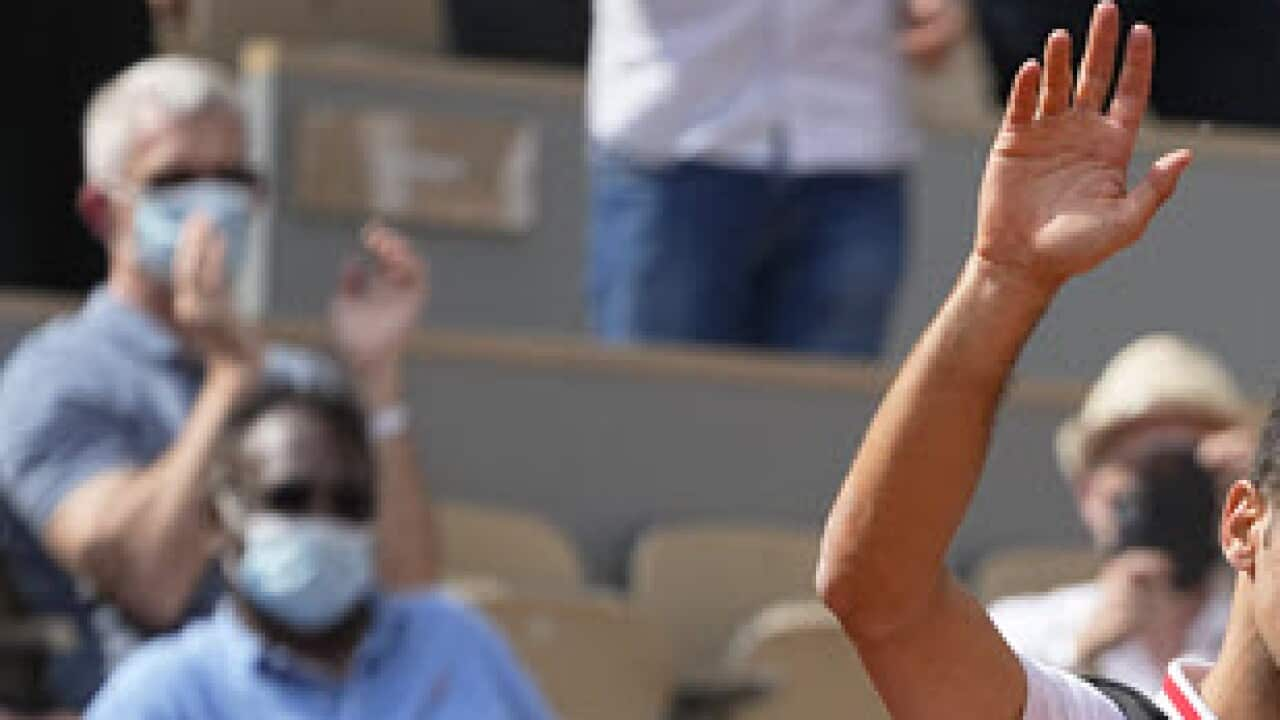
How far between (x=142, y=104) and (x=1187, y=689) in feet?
11.8

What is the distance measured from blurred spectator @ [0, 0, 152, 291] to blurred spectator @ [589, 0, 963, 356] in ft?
3.68

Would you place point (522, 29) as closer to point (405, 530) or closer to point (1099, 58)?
point (405, 530)

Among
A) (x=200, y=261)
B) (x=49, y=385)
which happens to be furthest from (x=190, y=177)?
(x=49, y=385)

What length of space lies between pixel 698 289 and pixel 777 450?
1.60ft

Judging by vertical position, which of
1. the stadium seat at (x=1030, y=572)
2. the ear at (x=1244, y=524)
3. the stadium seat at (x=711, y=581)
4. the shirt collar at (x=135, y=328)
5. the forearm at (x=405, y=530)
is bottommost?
the stadium seat at (x=711, y=581)

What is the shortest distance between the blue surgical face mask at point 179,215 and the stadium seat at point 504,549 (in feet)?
2.16

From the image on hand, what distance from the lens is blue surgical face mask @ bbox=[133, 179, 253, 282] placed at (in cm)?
630

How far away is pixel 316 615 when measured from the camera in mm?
5664

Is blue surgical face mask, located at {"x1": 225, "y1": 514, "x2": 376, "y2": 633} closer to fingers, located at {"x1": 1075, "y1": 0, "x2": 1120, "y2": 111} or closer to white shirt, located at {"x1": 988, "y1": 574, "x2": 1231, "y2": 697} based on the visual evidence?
white shirt, located at {"x1": 988, "y1": 574, "x2": 1231, "y2": 697}

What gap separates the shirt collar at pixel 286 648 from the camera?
557 centimetres

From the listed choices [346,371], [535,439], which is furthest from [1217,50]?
[346,371]

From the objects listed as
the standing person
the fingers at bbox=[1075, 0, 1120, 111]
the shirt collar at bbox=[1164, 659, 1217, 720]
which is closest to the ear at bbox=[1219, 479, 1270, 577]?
the standing person

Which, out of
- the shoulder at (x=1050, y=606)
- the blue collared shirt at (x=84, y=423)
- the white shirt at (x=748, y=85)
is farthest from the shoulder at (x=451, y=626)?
the white shirt at (x=748, y=85)

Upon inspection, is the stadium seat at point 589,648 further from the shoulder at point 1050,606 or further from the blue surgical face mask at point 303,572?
the shoulder at point 1050,606
